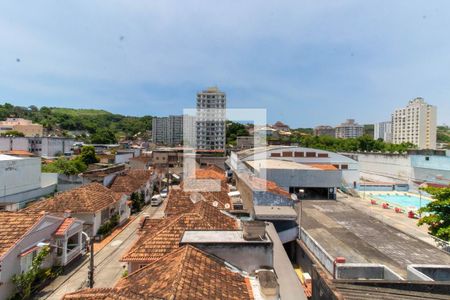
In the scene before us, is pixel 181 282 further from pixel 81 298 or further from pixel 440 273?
pixel 440 273

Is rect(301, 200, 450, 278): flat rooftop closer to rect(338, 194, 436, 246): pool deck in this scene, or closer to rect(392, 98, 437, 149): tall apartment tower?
rect(338, 194, 436, 246): pool deck

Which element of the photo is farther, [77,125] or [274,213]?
[77,125]

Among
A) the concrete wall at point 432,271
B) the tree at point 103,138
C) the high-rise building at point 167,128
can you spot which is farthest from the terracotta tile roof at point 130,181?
the high-rise building at point 167,128

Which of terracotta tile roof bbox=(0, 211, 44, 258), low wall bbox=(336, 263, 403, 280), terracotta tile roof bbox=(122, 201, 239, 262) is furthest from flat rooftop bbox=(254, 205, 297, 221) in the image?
terracotta tile roof bbox=(0, 211, 44, 258)

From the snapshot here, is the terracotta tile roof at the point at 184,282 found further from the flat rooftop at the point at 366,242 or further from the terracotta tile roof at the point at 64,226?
the terracotta tile roof at the point at 64,226

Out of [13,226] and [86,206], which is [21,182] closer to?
[86,206]

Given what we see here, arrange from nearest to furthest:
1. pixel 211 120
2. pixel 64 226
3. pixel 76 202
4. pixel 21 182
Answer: pixel 64 226 < pixel 76 202 < pixel 21 182 < pixel 211 120

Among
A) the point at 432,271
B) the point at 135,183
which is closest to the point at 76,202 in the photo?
the point at 135,183
